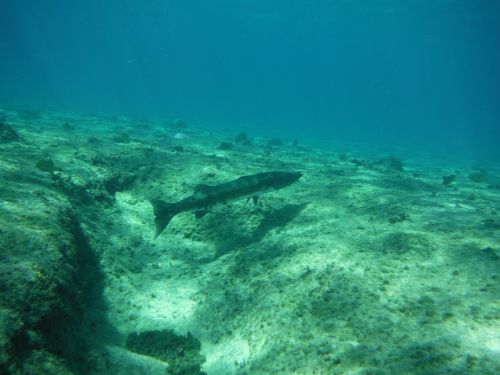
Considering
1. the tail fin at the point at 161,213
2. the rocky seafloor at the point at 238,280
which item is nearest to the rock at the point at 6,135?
the rocky seafloor at the point at 238,280

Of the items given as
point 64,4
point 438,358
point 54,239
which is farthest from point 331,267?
point 64,4

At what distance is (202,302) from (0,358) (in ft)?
15.4

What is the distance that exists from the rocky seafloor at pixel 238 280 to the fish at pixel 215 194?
1.08 metres

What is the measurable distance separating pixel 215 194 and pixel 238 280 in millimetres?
2898

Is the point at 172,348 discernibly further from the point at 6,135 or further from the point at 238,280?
the point at 6,135

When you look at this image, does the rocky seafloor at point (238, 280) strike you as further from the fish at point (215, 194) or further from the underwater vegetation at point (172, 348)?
the fish at point (215, 194)

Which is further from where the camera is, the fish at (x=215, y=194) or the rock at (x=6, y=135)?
the rock at (x=6, y=135)

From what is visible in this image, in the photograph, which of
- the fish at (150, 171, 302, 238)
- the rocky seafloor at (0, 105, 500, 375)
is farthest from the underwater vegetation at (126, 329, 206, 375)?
the fish at (150, 171, 302, 238)

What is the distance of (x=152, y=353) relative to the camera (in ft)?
22.0

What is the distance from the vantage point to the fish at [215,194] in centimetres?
941

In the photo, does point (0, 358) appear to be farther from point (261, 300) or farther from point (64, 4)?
point (64, 4)

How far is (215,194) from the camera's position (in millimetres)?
10133

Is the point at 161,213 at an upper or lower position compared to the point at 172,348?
upper

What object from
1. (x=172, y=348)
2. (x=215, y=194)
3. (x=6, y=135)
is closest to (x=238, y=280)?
(x=172, y=348)
